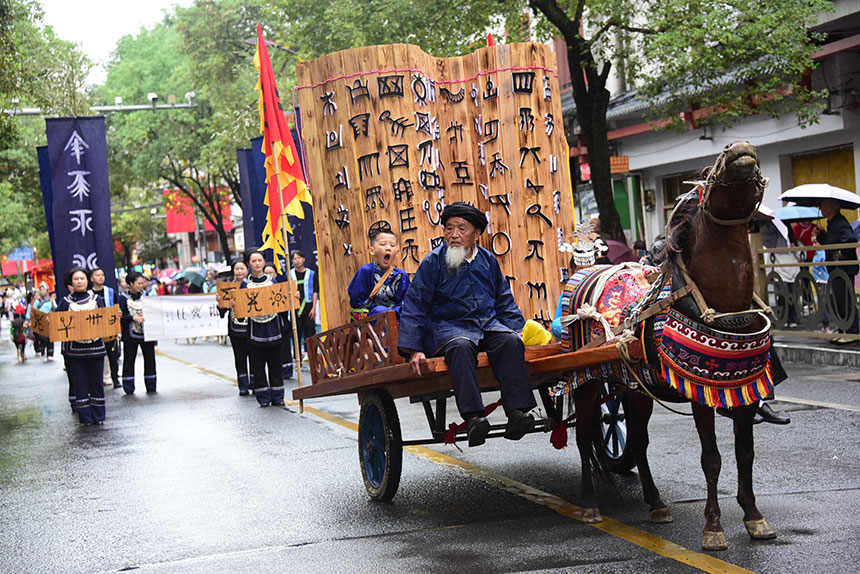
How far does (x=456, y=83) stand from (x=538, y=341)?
2.93 m

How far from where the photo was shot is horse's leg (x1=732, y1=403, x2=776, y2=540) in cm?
552

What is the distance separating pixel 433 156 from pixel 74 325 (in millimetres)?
6050

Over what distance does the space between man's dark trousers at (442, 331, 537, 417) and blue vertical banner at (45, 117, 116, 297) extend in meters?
9.89

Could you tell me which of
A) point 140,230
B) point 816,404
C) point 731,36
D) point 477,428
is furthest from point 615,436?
point 140,230

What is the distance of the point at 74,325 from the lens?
12.7 m

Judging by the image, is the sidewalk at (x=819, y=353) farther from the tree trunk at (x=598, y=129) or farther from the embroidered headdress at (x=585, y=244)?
the embroidered headdress at (x=585, y=244)

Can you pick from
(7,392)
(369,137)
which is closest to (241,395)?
(7,392)

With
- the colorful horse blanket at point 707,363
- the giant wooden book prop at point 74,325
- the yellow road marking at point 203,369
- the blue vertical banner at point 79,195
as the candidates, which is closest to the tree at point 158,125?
the yellow road marking at point 203,369

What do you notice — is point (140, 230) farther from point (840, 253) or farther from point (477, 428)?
point (477, 428)

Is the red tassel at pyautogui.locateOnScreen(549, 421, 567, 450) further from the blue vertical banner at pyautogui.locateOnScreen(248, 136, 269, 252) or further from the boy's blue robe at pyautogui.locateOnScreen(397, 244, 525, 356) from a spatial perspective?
the blue vertical banner at pyautogui.locateOnScreen(248, 136, 269, 252)

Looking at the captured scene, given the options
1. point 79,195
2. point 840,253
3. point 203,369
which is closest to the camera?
point 840,253

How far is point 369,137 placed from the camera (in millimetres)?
8430

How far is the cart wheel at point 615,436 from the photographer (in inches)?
296

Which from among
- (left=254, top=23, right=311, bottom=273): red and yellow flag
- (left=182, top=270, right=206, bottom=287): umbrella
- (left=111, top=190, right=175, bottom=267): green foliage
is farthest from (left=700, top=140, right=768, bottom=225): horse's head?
(left=111, top=190, right=175, bottom=267): green foliage
